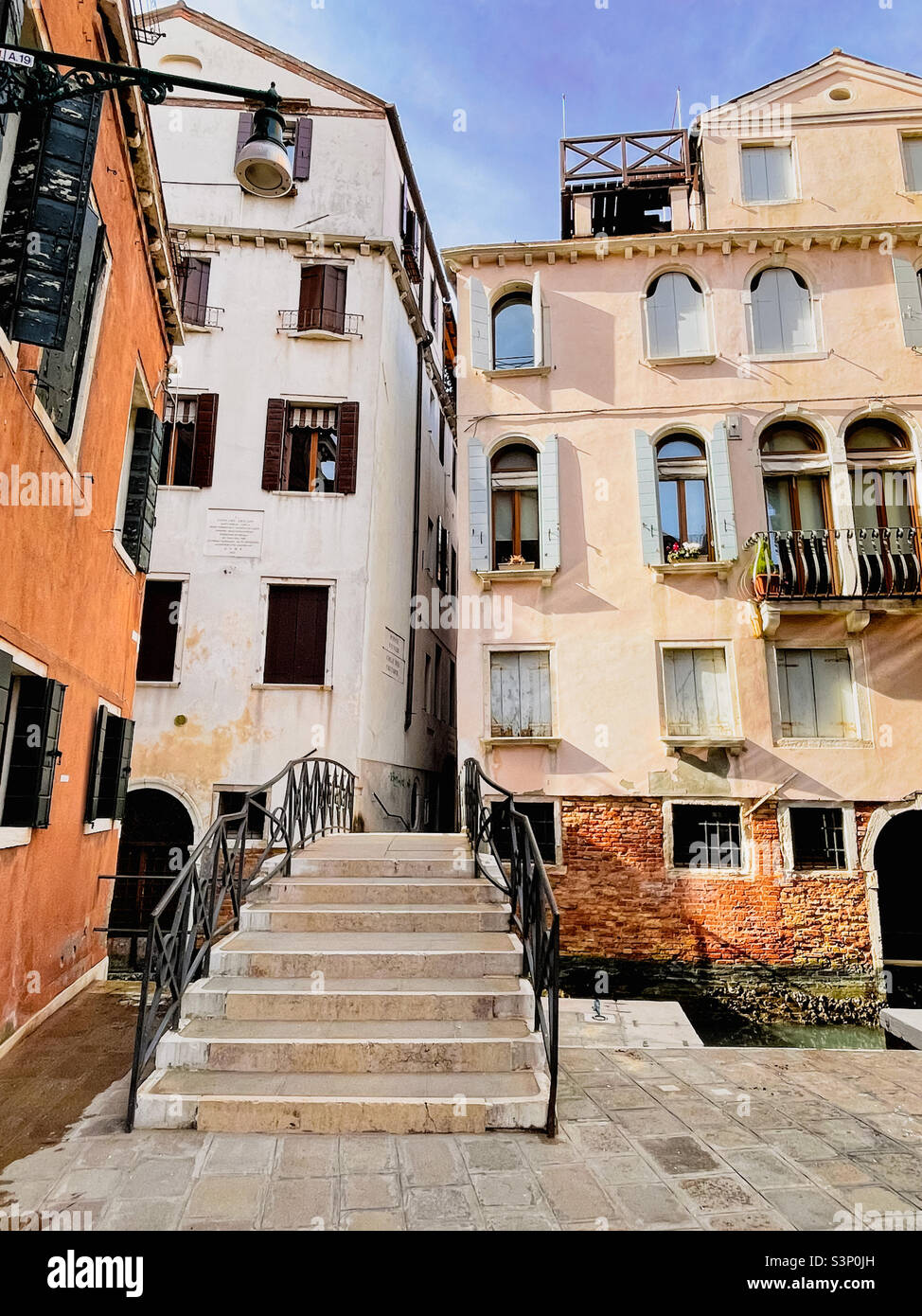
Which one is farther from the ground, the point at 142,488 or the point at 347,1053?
the point at 142,488

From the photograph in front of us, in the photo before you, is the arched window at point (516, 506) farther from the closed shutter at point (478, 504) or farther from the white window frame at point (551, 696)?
the white window frame at point (551, 696)

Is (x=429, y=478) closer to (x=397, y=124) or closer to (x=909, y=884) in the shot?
(x=397, y=124)

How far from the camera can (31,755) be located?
5.41m

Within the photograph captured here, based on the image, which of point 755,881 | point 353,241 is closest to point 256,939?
point 755,881

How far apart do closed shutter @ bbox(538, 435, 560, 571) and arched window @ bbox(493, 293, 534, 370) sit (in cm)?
175

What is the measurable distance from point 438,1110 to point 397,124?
57.5ft

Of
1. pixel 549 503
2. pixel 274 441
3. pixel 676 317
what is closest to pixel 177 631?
pixel 274 441

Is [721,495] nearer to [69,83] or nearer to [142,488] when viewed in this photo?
[142,488]

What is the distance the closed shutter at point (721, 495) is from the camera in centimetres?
1258

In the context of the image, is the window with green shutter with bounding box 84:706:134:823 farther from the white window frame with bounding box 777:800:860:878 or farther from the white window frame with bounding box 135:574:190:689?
the white window frame with bounding box 777:800:860:878

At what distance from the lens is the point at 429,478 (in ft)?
58.4

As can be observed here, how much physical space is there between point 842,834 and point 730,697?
2730 mm

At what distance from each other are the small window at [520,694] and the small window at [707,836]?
8.42 feet

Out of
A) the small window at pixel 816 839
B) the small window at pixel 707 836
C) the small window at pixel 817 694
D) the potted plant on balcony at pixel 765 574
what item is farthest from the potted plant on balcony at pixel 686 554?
the small window at pixel 816 839
